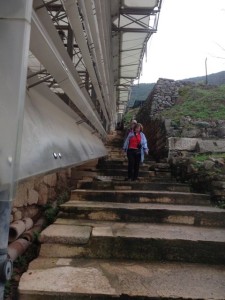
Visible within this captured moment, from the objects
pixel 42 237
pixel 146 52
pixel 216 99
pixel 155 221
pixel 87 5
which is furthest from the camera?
pixel 216 99

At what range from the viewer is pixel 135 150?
6969 mm

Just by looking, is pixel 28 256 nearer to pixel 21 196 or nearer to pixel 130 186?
pixel 21 196

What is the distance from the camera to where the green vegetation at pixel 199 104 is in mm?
10344

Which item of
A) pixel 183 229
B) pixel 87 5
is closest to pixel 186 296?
pixel 183 229

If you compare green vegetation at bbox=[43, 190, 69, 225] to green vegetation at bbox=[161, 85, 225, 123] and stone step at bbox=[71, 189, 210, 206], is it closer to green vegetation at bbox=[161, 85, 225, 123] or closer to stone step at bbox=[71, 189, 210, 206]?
stone step at bbox=[71, 189, 210, 206]

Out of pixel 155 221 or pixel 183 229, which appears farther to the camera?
pixel 155 221

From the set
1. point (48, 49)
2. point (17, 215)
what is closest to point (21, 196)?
point (17, 215)

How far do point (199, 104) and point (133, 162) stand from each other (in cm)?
551

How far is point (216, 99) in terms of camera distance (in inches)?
458

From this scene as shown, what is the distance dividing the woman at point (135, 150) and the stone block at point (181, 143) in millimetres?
1696

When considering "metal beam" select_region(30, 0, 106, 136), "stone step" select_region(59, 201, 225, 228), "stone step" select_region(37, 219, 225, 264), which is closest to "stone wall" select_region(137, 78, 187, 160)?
"stone step" select_region(59, 201, 225, 228)

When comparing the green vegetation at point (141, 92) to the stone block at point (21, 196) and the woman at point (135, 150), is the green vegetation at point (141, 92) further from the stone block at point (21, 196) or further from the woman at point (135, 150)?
the stone block at point (21, 196)

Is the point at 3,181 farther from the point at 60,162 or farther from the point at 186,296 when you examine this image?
the point at 186,296

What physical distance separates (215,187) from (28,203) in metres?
3.23
